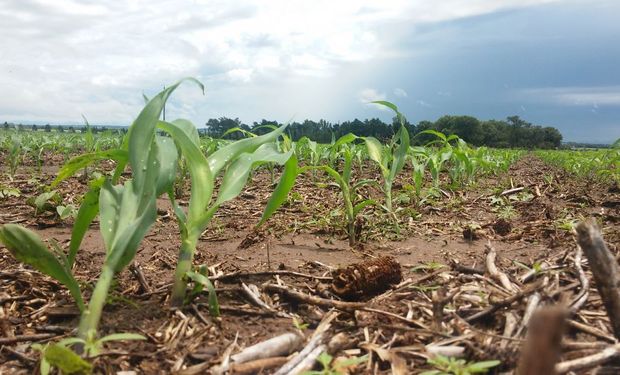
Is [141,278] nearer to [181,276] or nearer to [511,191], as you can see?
[181,276]

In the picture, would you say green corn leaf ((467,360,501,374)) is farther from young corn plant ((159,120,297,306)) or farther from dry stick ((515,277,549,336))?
young corn plant ((159,120,297,306))

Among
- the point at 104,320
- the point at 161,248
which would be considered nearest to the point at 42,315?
the point at 104,320

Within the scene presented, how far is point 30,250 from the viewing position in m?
1.37

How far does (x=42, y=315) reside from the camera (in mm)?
1601

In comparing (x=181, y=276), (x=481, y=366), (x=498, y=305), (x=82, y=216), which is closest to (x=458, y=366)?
(x=481, y=366)

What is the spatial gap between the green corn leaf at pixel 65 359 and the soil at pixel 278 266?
0.11 metres

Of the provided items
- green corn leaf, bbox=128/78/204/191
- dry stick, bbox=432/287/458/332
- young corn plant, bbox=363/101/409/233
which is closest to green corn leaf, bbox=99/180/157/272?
green corn leaf, bbox=128/78/204/191

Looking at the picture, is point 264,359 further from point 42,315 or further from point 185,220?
point 42,315

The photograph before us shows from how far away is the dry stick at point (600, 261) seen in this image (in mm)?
1114

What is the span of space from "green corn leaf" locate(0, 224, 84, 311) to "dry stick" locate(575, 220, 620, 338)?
1335mm

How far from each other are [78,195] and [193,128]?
2705 mm

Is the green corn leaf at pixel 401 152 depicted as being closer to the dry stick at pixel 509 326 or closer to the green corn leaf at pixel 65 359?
the dry stick at pixel 509 326

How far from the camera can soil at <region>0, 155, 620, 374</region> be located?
136cm

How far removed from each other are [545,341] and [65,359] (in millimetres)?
1053
